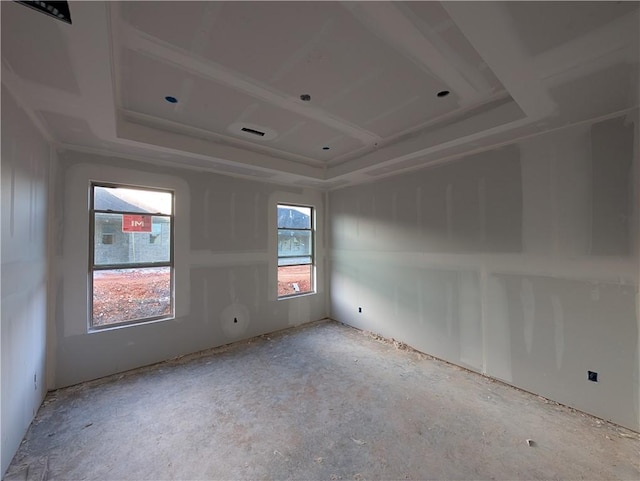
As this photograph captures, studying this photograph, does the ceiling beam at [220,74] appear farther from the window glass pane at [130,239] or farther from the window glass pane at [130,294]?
the window glass pane at [130,294]

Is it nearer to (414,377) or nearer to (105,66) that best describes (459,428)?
(414,377)

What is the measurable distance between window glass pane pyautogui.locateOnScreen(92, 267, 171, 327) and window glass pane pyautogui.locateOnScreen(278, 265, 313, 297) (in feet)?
6.11

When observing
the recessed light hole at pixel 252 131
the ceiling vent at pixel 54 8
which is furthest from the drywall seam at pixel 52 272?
the ceiling vent at pixel 54 8

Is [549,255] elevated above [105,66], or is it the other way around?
[105,66]

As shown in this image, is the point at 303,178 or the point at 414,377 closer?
the point at 414,377

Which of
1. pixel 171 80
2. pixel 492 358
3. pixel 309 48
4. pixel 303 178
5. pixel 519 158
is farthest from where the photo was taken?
pixel 303 178

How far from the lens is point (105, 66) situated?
5.43ft

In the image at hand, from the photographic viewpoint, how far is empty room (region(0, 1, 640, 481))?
1.67 m

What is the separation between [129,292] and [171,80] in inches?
105

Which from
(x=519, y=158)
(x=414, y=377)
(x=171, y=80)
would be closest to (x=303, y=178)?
(x=171, y=80)

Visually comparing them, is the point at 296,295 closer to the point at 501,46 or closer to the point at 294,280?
the point at 294,280

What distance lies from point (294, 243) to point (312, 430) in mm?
3267

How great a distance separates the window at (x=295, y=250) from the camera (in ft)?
→ 15.9

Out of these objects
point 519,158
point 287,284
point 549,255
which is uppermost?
point 519,158
